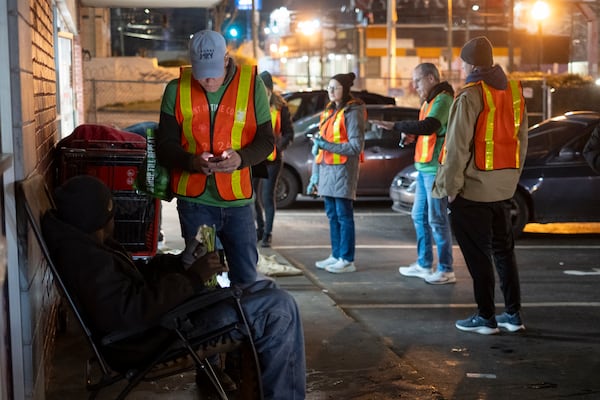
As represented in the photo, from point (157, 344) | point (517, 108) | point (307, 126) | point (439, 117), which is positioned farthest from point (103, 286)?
point (307, 126)

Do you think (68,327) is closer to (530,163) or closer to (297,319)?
(297,319)

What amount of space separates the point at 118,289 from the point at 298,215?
9609mm

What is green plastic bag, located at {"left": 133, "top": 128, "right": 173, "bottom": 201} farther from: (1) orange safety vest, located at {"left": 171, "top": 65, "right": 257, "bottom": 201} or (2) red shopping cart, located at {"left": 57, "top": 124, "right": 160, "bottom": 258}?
(2) red shopping cart, located at {"left": 57, "top": 124, "right": 160, "bottom": 258}

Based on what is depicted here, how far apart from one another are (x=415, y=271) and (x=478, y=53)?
2.95 meters

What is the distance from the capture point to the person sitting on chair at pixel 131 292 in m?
4.00

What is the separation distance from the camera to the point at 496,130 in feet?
21.9

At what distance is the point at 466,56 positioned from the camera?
6.73 metres

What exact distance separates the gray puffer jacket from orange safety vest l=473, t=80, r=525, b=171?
2.45 metres

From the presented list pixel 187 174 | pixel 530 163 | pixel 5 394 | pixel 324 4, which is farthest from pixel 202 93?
pixel 324 4

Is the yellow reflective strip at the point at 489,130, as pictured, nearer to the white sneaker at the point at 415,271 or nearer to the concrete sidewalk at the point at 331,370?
the concrete sidewalk at the point at 331,370

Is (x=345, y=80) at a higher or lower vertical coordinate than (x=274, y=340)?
higher

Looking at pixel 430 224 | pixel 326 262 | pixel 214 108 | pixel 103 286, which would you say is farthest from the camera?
pixel 326 262

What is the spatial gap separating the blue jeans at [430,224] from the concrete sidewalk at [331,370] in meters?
1.58

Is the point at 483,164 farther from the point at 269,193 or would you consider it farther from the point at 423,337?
the point at 269,193
